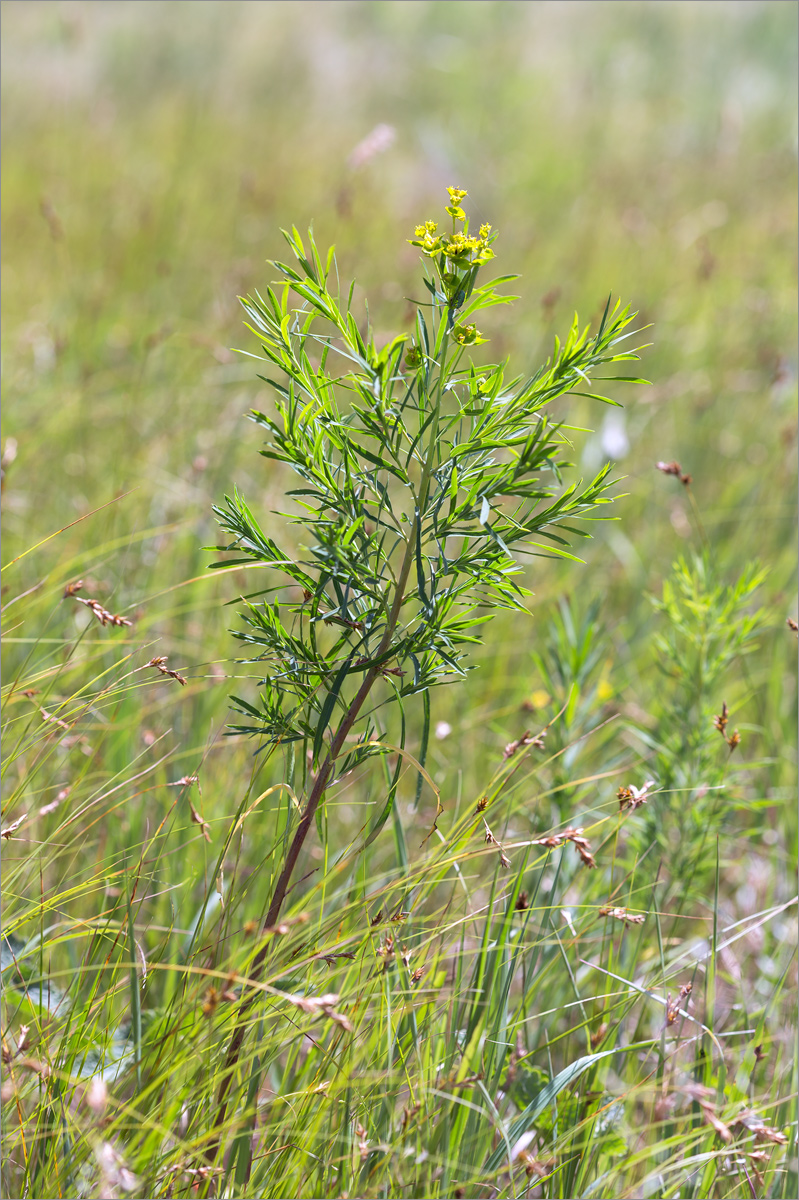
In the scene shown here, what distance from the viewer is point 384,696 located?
2.17m

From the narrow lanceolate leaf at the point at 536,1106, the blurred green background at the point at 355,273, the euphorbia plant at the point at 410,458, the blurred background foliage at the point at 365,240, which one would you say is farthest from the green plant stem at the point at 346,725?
the blurred background foliage at the point at 365,240

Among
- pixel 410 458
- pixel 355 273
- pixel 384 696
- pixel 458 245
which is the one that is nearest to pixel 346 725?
Result: pixel 410 458

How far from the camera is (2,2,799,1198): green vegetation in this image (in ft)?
3.12

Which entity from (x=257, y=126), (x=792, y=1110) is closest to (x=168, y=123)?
(x=257, y=126)

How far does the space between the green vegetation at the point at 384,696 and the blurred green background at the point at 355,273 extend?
1.1 inches

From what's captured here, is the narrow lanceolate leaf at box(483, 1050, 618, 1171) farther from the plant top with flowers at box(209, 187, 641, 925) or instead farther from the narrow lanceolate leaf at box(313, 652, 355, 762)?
the narrow lanceolate leaf at box(313, 652, 355, 762)

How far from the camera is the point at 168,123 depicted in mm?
6227

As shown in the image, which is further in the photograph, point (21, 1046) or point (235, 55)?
point (235, 55)

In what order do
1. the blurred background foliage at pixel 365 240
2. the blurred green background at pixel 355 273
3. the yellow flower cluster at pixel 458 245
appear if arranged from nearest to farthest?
the yellow flower cluster at pixel 458 245
the blurred green background at pixel 355 273
the blurred background foliage at pixel 365 240

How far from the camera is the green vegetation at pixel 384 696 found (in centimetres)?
95

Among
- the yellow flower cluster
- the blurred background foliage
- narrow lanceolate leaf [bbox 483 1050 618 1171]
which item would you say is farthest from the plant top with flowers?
the blurred background foliage

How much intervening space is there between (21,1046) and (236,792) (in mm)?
710

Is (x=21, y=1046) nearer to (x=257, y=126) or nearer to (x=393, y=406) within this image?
(x=393, y=406)

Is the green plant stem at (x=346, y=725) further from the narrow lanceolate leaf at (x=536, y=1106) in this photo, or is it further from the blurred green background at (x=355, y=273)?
the narrow lanceolate leaf at (x=536, y=1106)
